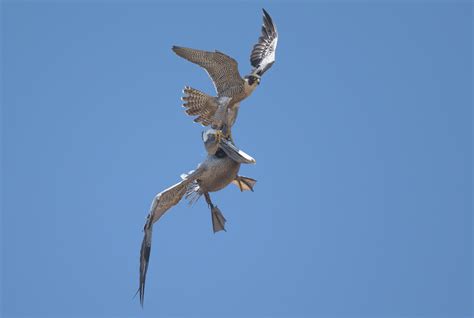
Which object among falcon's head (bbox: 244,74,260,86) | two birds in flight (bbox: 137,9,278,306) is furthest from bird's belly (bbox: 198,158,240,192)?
falcon's head (bbox: 244,74,260,86)

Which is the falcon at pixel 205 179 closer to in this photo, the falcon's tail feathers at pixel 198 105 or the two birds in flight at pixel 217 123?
the two birds in flight at pixel 217 123

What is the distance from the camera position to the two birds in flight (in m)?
12.7

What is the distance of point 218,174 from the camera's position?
13.1 metres

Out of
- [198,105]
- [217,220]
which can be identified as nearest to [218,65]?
[198,105]

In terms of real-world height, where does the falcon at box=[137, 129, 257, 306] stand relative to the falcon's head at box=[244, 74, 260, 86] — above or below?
below

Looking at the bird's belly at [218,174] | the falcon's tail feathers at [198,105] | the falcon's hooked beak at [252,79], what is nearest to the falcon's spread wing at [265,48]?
the falcon's hooked beak at [252,79]

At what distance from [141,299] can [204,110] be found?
3461mm

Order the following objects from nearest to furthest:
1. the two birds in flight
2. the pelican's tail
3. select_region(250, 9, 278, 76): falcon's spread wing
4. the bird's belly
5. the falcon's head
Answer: the two birds in flight < the bird's belly < the pelican's tail < the falcon's head < select_region(250, 9, 278, 76): falcon's spread wing

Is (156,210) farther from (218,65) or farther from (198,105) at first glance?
(218,65)

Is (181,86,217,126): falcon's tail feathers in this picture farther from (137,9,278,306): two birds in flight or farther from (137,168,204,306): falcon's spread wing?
(137,168,204,306): falcon's spread wing

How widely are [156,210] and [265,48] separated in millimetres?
4758

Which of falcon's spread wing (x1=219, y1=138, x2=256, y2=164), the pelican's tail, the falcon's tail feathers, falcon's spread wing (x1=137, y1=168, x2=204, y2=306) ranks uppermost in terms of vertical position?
the falcon's tail feathers

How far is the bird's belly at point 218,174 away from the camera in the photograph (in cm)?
1307

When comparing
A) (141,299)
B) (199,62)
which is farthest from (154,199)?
(199,62)
